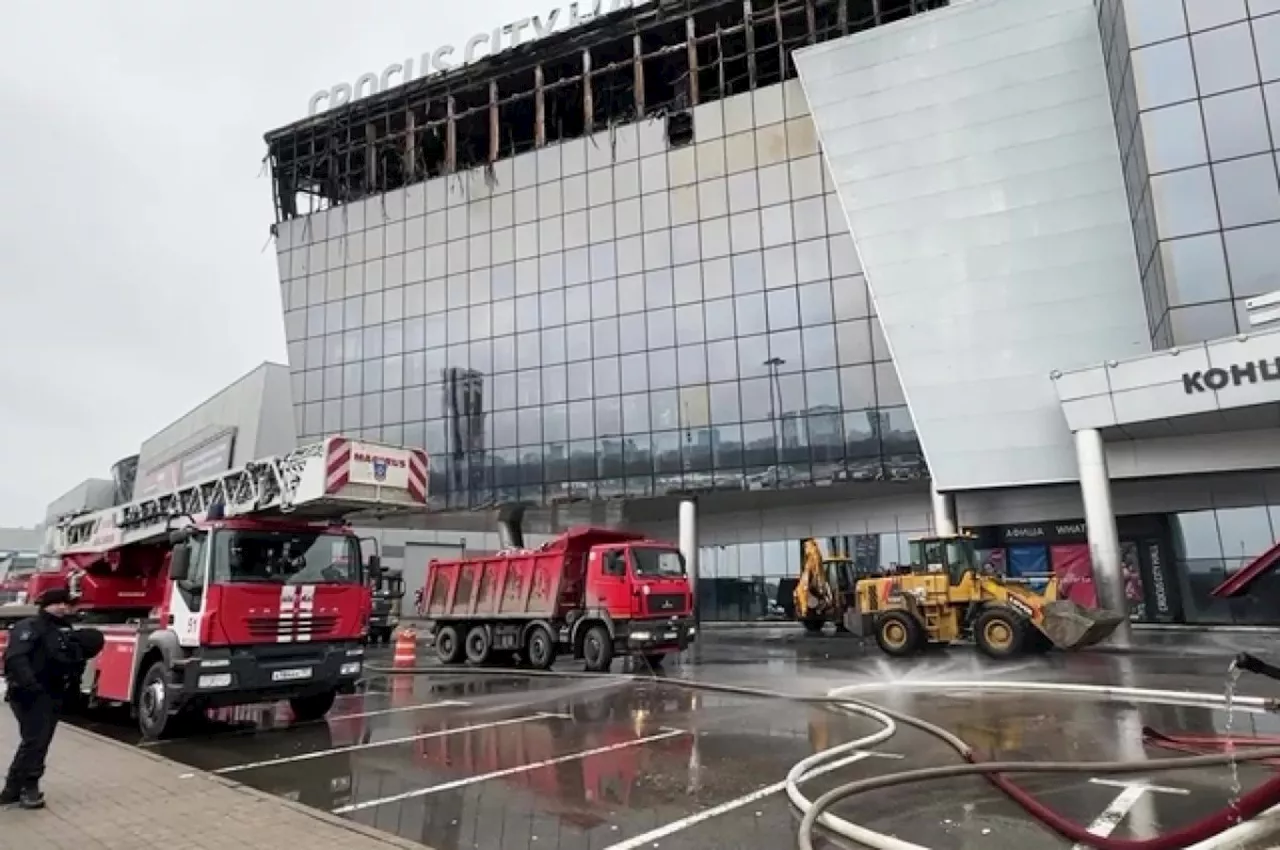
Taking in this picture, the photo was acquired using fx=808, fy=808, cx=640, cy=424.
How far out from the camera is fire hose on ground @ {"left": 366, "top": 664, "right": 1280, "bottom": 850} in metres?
4.67

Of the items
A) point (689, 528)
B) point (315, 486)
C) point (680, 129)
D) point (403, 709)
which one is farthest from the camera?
point (680, 129)

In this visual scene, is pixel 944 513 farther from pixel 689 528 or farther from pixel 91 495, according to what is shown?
pixel 91 495

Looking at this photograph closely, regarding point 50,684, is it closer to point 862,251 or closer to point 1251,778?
point 1251,778

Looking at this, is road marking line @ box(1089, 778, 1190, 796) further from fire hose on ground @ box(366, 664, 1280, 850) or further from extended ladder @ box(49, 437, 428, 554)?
extended ladder @ box(49, 437, 428, 554)

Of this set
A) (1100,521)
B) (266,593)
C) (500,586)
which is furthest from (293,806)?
(1100,521)

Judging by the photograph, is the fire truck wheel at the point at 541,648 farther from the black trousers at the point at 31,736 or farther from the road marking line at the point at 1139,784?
the road marking line at the point at 1139,784

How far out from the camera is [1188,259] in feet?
68.2

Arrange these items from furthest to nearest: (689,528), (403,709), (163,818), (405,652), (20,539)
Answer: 1. (20,539)
2. (689,528)
3. (405,652)
4. (403,709)
5. (163,818)

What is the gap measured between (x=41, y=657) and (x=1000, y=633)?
17322 millimetres

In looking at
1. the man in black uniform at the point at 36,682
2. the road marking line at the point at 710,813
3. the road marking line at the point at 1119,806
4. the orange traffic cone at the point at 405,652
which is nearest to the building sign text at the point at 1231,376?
the road marking line at the point at 1119,806

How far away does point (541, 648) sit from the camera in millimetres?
18469

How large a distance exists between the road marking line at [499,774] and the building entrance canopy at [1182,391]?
16.5m

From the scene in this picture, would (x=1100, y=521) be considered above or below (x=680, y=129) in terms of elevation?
below

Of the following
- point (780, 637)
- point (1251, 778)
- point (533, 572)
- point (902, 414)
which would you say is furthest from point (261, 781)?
point (902, 414)
